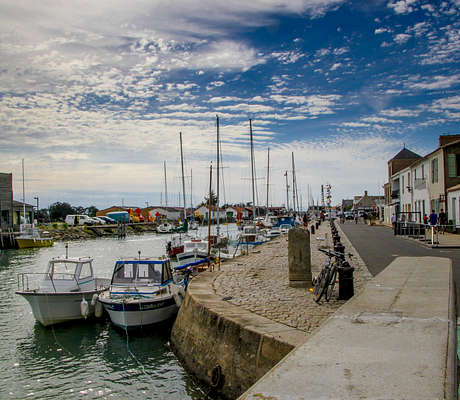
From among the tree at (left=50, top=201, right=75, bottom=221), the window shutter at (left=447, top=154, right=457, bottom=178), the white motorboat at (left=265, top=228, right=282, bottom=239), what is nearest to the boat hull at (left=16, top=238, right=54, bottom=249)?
the white motorboat at (left=265, top=228, right=282, bottom=239)

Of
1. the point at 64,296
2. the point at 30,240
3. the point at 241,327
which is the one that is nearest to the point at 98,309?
the point at 64,296

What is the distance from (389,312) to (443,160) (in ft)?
101

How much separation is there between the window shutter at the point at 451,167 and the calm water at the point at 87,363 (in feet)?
92.5

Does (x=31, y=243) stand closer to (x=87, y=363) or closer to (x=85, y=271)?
(x=85, y=271)

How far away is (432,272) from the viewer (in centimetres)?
1050

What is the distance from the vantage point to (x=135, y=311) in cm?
1300

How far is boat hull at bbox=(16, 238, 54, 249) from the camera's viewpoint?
51.5 metres

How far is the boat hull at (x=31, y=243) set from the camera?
5147 cm

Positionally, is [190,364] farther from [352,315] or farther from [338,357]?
[338,357]

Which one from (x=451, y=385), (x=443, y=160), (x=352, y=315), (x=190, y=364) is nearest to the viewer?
(x=451, y=385)

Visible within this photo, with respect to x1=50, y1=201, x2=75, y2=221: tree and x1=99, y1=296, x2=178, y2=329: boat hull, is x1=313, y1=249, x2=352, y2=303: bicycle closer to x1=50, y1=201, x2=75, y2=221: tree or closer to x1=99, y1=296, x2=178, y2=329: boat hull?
x1=99, y1=296, x2=178, y2=329: boat hull

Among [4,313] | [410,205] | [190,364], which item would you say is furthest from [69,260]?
[410,205]

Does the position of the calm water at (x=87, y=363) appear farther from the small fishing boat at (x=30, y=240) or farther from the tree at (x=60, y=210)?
the tree at (x=60, y=210)

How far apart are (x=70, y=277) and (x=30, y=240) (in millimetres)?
40560
